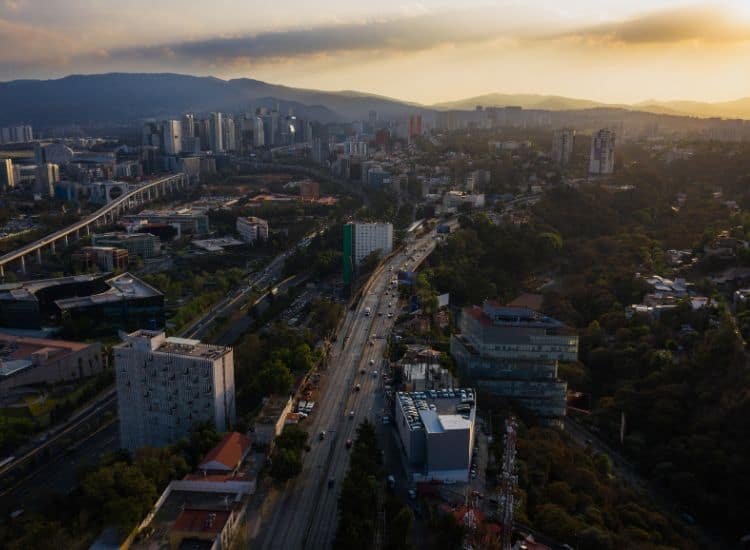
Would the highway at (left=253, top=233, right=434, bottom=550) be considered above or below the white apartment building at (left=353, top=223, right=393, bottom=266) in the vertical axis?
below

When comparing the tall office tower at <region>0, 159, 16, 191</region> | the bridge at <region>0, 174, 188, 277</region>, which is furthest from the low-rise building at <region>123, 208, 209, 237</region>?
the tall office tower at <region>0, 159, 16, 191</region>

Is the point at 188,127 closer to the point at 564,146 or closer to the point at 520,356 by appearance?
the point at 564,146

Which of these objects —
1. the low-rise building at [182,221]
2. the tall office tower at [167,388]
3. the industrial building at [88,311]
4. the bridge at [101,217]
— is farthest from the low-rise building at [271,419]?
the low-rise building at [182,221]

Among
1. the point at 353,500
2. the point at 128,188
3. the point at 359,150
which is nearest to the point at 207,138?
the point at 359,150

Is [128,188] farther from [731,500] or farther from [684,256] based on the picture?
[731,500]

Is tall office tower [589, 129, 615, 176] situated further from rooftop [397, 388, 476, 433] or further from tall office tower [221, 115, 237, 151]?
tall office tower [221, 115, 237, 151]

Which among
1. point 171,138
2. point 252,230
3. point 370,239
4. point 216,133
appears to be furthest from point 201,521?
point 216,133
